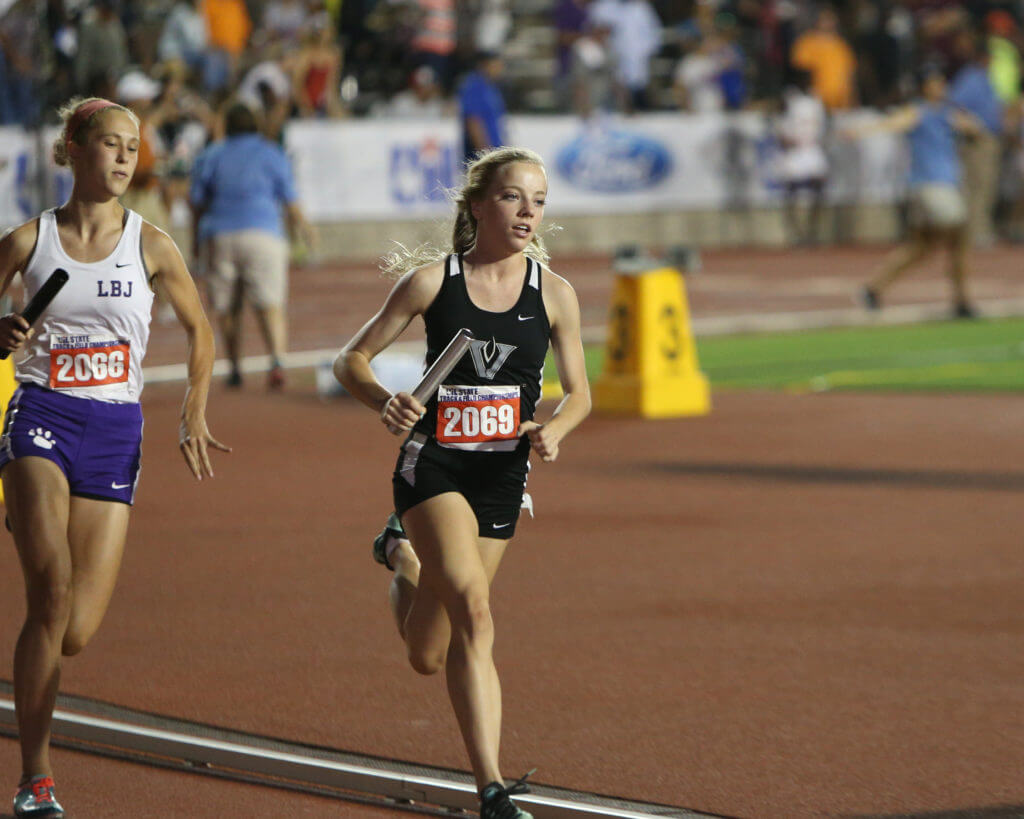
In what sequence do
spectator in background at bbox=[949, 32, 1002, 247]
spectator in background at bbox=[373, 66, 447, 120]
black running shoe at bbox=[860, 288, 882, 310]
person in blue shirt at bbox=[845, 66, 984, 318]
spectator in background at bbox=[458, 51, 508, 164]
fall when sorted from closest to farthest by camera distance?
person in blue shirt at bbox=[845, 66, 984, 318], black running shoe at bbox=[860, 288, 882, 310], spectator in background at bbox=[458, 51, 508, 164], spectator in background at bbox=[373, 66, 447, 120], spectator in background at bbox=[949, 32, 1002, 247]

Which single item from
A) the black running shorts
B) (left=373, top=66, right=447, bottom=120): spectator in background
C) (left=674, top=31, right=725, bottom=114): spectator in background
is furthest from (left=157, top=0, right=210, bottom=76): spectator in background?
the black running shorts

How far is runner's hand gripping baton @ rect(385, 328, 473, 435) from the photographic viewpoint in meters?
5.34

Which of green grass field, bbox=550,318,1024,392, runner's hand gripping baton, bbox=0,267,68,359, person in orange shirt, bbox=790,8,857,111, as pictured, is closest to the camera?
runner's hand gripping baton, bbox=0,267,68,359

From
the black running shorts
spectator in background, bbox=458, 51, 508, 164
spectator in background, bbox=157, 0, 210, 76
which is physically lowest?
the black running shorts

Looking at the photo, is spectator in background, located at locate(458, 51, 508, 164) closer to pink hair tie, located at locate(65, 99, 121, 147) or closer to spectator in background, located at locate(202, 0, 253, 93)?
spectator in background, located at locate(202, 0, 253, 93)

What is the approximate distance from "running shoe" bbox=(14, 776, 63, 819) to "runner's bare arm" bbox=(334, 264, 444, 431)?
1325mm

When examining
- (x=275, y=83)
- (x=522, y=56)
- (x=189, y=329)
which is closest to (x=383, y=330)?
(x=189, y=329)

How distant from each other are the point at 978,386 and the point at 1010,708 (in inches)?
377

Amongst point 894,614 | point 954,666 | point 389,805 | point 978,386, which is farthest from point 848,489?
point 389,805

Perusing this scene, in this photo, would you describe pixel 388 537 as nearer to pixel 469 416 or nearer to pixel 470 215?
pixel 469 416

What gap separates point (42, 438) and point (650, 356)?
9.22 metres

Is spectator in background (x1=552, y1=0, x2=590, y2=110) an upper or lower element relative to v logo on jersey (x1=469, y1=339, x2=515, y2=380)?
upper

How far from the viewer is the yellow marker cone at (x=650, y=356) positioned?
1457 cm

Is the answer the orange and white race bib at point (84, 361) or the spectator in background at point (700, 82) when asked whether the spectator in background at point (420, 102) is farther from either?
the orange and white race bib at point (84, 361)
